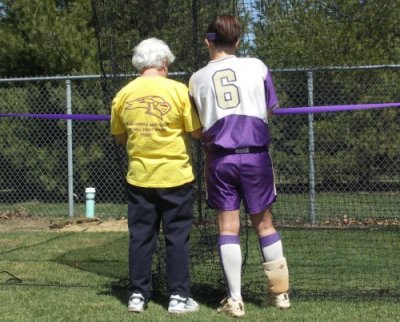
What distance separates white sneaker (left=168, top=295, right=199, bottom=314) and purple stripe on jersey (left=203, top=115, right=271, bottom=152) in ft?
3.41

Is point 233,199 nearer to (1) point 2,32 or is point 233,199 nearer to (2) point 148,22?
(2) point 148,22

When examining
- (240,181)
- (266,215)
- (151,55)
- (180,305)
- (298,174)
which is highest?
(151,55)

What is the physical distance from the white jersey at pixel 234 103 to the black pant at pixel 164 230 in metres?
0.44

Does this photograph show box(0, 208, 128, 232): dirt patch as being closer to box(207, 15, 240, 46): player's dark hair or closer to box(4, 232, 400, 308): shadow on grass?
box(4, 232, 400, 308): shadow on grass

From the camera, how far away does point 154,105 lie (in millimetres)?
4570

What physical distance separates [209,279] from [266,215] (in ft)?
3.41

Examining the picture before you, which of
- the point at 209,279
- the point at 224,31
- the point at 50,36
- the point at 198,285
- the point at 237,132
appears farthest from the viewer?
the point at 50,36

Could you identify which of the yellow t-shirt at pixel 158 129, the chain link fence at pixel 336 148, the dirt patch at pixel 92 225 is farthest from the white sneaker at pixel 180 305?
the dirt patch at pixel 92 225

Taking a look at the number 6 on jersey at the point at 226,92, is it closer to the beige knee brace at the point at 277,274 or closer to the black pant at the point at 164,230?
the black pant at the point at 164,230

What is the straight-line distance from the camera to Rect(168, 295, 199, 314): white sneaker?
15.0 ft

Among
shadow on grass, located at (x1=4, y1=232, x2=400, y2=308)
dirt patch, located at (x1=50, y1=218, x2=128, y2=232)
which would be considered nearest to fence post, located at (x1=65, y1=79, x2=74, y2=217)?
dirt patch, located at (x1=50, y1=218, x2=128, y2=232)

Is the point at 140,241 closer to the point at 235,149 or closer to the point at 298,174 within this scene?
the point at 235,149

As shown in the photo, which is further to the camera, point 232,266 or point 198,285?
point 198,285

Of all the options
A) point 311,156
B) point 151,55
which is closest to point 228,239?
point 151,55
